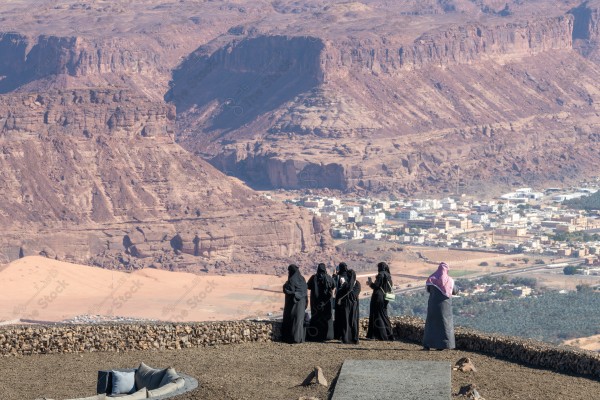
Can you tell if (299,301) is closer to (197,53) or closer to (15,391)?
(15,391)

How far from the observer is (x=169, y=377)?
1133 inches

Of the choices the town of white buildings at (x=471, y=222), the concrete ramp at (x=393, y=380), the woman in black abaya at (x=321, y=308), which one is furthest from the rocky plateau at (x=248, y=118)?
the concrete ramp at (x=393, y=380)

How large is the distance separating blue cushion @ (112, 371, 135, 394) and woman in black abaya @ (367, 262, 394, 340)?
227 inches

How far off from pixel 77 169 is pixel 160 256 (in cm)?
849

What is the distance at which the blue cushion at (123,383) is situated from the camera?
28750mm

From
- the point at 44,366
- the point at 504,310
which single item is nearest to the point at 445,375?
the point at 44,366

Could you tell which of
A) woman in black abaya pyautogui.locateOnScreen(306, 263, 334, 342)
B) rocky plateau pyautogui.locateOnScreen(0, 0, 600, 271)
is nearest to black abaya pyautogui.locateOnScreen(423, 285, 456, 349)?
woman in black abaya pyautogui.locateOnScreen(306, 263, 334, 342)

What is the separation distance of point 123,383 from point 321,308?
5.61m

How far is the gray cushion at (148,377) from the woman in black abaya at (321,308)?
5.01m

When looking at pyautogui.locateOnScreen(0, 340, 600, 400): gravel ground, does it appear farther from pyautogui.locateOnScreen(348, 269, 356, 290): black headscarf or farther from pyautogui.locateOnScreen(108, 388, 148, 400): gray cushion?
pyautogui.locateOnScreen(348, 269, 356, 290): black headscarf

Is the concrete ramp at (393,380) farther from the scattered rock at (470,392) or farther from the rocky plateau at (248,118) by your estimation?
the rocky plateau at (248,118)

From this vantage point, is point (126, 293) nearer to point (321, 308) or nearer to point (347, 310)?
point (321, 308)

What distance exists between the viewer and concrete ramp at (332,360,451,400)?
1106 inches

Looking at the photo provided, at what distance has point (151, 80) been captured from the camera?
179750 mm
